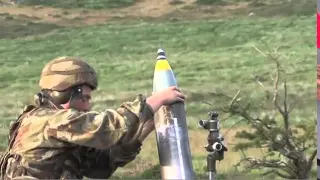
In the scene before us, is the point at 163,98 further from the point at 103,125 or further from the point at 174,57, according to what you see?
the point at 174,57

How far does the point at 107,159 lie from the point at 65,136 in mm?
334

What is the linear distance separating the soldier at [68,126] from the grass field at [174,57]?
2.37 meters

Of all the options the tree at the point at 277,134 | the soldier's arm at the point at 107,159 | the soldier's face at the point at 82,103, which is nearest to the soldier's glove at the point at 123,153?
the soldier's arm at the point at 107,159

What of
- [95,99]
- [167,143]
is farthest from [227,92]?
[167,143]

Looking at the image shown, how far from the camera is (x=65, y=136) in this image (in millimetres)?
2066

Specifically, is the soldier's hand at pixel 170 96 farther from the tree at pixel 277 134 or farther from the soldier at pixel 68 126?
the tree at pixel 277 134

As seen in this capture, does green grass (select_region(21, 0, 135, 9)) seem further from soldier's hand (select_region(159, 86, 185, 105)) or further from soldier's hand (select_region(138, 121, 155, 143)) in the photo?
soldier's hand (select_region(159, 86, 185, 105))

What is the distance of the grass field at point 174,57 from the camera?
4.70 meters

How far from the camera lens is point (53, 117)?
2.11 meters

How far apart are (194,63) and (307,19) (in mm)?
836

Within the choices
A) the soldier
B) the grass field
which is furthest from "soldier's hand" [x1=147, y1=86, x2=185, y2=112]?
the grass field

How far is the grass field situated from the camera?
4699 mm

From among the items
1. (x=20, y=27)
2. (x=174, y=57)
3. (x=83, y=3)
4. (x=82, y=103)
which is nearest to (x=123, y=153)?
(x=82, y=103)

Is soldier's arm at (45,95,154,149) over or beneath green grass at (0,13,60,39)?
beneath
